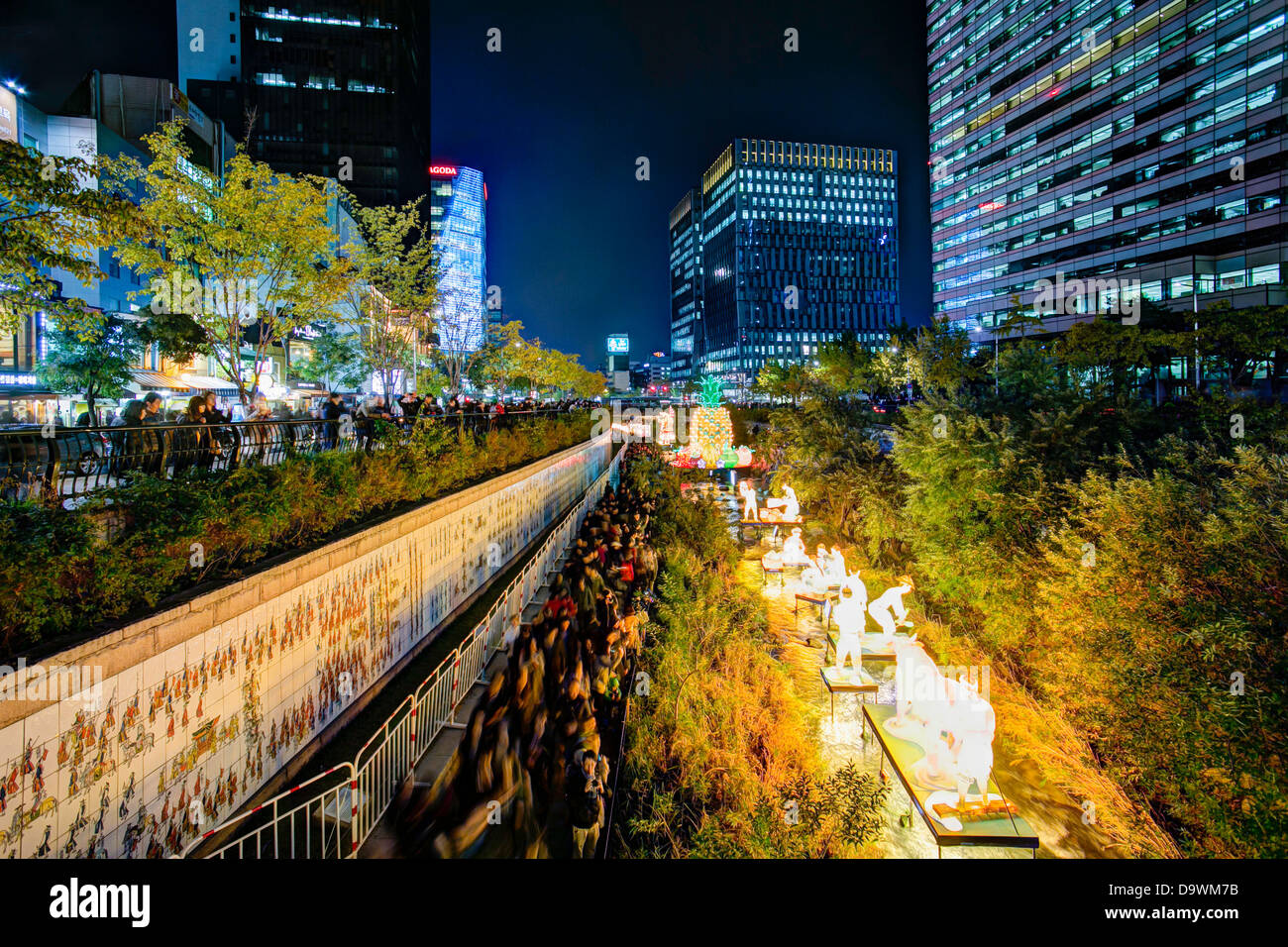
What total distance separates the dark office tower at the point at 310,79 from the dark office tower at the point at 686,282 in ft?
339

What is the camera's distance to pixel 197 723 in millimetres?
4285

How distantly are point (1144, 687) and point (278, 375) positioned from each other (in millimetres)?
42272

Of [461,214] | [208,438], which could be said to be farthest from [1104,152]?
[461,214]

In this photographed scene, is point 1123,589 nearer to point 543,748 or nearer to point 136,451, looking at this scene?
point 543,748

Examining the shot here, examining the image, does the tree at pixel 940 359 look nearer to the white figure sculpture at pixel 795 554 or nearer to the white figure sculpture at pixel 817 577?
the white figure sculpture at pixel 795 554

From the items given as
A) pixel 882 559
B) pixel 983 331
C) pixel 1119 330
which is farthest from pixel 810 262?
pixel 882 559

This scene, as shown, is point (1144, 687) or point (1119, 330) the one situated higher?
point (1119, 330)

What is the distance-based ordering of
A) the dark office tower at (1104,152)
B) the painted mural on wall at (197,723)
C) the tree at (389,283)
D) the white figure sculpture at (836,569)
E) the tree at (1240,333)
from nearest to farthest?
the painted mural on wall at (197,723) < the white figure sculpture at (836,569) < the tree at (389,283) < the tree at (1240,333) < the dark office tower at (1104,152)

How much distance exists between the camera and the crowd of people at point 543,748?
14.6 ft

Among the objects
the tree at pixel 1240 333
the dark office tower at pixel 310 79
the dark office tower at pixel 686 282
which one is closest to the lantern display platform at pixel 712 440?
the tree at pixel 1240 333

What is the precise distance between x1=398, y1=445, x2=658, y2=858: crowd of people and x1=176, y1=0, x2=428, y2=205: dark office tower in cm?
7996

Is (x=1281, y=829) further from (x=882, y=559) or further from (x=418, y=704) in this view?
(x=882, y=559)

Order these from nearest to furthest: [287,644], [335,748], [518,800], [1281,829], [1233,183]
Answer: [518,800] → [1281,829] → [287,644] → [335,748] → [1233,183]

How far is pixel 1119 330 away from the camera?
3512 cm
